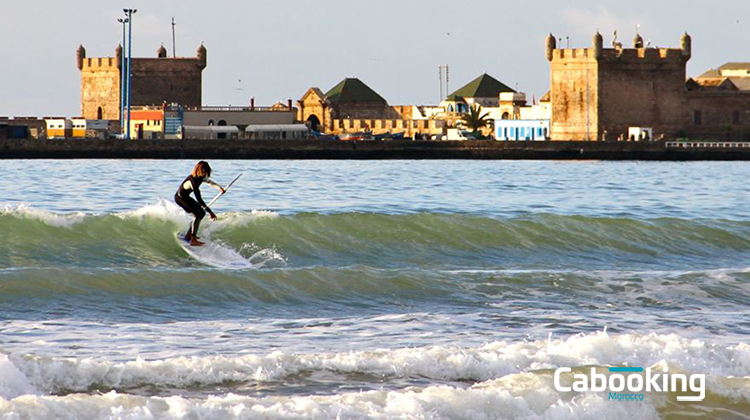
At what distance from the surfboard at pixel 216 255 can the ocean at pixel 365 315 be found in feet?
0.53

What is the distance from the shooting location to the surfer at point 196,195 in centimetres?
1380

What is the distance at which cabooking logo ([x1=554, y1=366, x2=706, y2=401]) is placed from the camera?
26.4ft

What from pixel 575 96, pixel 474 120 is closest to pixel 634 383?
pixel 575 96

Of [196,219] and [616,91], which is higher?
[616,91]

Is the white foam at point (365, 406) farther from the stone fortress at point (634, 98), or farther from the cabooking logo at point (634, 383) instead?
the stone fortress at point (634, 98)

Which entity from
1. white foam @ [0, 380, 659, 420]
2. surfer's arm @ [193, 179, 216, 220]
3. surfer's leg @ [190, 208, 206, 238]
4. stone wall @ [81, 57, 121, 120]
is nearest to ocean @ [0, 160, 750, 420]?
white foam @ [0, 380, 659, 420]

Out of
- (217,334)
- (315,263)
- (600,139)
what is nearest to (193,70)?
(600,139)

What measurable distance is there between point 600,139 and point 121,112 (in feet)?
103

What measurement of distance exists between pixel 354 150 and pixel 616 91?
1474 centimetres

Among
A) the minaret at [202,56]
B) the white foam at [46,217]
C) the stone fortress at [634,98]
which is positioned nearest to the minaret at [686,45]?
the stone fortress at [634,98]

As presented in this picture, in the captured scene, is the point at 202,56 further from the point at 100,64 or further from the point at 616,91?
the point at 616,91

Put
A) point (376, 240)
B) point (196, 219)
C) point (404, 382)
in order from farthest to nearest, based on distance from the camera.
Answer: point (376, 240)
point (196, 219)
point (404, 382)

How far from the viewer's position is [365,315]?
11.0 meters

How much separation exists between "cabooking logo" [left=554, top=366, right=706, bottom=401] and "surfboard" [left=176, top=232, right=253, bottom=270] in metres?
5.97
